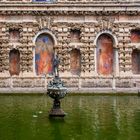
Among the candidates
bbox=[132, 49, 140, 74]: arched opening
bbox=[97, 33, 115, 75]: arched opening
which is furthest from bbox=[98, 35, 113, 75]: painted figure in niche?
bbox=[132, 49, 140, 74]: arched opening

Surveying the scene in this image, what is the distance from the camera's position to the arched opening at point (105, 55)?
34.8 m

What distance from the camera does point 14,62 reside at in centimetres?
3438

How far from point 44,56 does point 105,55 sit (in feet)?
15.8

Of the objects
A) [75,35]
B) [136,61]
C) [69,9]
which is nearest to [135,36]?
[136,61]

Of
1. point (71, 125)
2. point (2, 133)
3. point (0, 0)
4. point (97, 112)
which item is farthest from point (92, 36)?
point (2, 133)

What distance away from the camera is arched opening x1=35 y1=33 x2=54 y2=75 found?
1347 inches

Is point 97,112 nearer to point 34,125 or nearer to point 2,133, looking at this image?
point 34,125

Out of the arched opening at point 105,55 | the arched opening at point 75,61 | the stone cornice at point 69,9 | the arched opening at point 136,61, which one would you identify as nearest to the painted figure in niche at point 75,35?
the arched opening at point 75,61

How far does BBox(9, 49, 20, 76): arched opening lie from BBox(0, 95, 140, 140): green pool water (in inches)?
427

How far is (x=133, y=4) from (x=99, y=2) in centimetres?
270

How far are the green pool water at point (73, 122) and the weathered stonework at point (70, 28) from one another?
419 inches

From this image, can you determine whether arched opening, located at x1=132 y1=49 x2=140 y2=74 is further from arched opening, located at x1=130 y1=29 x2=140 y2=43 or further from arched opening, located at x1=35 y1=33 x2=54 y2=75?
arched opening, located at x1=35 y1=33 x2=54 y2=75

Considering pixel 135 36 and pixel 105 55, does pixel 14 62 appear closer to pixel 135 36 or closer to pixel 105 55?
pixel 105 55

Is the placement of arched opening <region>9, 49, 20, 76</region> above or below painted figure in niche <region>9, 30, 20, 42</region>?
below
